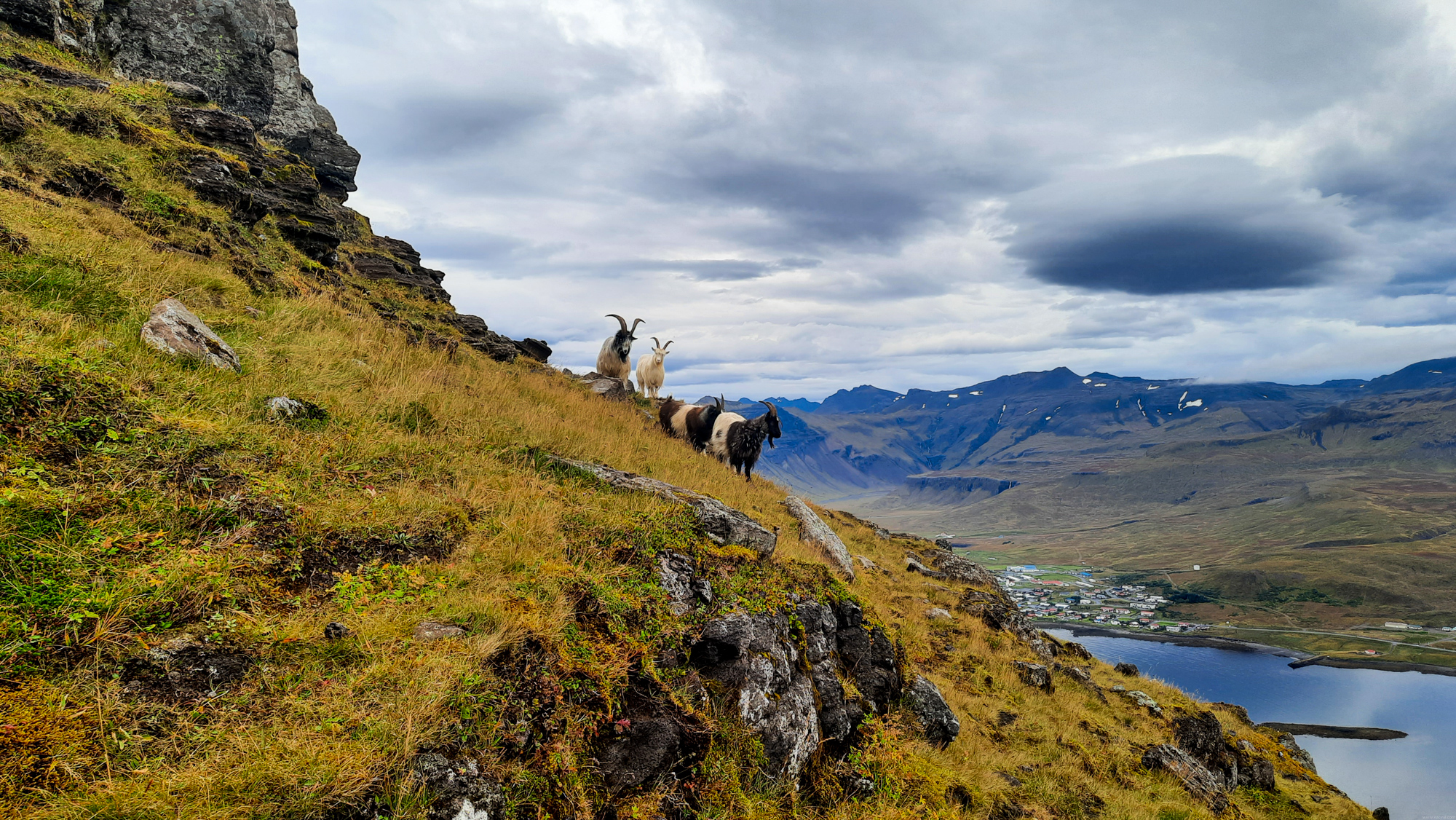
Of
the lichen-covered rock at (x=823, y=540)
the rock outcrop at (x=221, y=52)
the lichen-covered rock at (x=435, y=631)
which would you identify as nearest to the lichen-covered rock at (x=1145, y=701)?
the lichen-covered rock at (x=823, y=540)

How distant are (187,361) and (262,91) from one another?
33.7 metres

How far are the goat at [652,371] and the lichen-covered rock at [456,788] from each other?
26.2 m

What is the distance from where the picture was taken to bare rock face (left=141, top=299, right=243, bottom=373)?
718 centimetres

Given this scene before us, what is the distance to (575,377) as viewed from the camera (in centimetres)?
2628

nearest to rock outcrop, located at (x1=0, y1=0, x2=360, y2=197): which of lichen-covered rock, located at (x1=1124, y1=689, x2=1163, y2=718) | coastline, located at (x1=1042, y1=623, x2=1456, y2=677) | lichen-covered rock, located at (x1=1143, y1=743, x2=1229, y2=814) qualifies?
lichen-covered rock, located at (x1=1143, y1=743, x2=1229, y2=814)

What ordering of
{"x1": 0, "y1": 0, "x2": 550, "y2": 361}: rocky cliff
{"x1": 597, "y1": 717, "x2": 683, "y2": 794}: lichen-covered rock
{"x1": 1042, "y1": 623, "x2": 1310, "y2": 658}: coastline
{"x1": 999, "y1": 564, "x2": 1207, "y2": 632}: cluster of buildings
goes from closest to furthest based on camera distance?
{"x1": 597, "y1": 717, "x2": 683, "y2": 794}: lichen-covered rock → {"x1": 0, "y1": 0, "x2": 550, "y2": 361}: rocky cliff → {"x1": 1042, "y1": 623, "x2": 1310, "y2": 658}: coastline → {"x1": 999, "y1": 564, "x2": 1207, "y2": 632}: cluster of buildings

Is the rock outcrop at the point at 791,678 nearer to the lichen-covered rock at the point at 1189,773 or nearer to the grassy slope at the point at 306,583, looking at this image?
the grassy slope at the point at 306,583

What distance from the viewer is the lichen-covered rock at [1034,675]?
13.7 metres

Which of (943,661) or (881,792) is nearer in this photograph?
(881,792)

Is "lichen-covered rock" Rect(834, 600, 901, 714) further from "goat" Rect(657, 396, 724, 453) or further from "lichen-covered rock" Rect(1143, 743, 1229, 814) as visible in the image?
"goat" Rect(657, 396, 724, 453)

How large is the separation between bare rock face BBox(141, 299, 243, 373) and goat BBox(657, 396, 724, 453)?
14.0 m

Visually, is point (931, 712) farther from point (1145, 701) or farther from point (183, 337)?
point (183, 337)

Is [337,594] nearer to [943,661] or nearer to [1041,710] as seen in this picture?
[943,661]

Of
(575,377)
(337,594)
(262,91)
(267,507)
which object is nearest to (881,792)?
(337,594)
